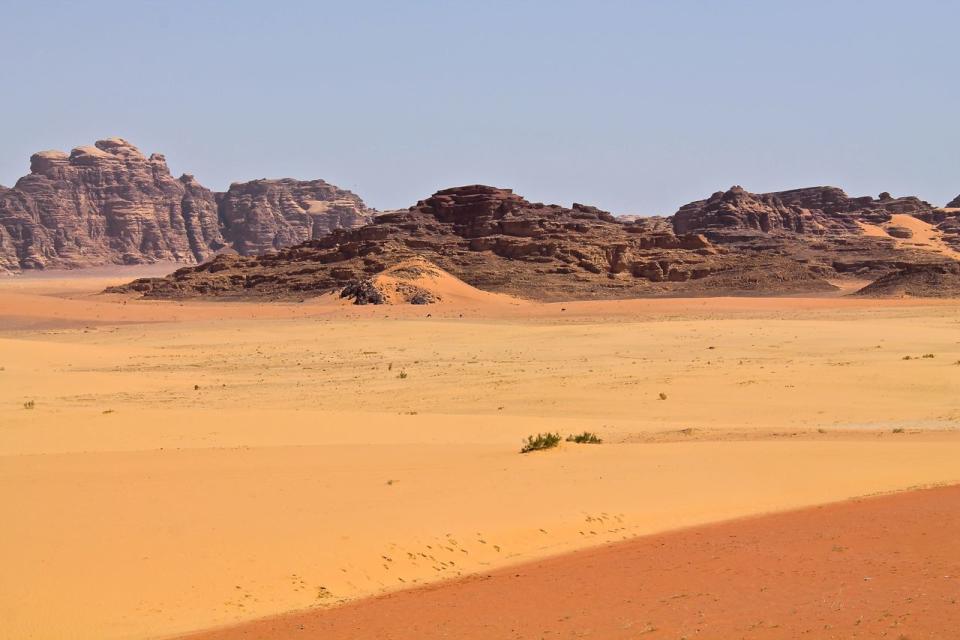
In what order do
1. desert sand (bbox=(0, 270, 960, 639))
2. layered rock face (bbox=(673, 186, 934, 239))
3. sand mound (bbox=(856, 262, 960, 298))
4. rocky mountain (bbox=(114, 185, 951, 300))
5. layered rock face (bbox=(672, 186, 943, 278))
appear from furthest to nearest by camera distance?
layered rock face (bbox=(673, 186, 934, 239)) → layered rock face (bbox=(672, 186, 943, 278)) → rocky mountain (bbox=(114, 185, 951, 300)) → sand mound (bbox=(856, 262, 960, 298)) → desert sand (bbox=(0, 270, 960, 639))

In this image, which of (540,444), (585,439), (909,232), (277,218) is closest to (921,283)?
(585,439)

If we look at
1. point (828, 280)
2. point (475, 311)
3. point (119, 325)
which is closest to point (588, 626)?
point (119, 325)

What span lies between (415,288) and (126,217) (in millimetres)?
134520

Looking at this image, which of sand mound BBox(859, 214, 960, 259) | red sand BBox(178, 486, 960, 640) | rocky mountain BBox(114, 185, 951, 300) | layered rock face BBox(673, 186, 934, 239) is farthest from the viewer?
layered rock face BBox(673, 186, 934, 239)

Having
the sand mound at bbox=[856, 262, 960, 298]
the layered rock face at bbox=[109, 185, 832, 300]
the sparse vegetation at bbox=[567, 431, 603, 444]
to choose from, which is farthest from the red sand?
the sand mound at bbox=[856, 262, 960, 298]

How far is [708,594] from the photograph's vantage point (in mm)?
7859

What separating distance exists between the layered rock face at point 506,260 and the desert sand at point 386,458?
137 ft

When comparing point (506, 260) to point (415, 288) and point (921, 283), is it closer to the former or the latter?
point (415, 288)

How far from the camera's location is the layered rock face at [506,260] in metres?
77.1

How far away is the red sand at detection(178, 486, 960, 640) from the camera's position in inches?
274

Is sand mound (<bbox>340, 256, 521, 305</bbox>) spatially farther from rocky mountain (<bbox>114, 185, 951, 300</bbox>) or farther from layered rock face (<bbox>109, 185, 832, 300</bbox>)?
layered rock face (<bbox>109, 185, 832, 300</bbox>)

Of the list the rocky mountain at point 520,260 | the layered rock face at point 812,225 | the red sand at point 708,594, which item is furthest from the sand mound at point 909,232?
the red sand at point 708,594

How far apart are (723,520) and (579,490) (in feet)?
5.66

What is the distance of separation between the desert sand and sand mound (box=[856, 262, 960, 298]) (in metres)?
38.7
